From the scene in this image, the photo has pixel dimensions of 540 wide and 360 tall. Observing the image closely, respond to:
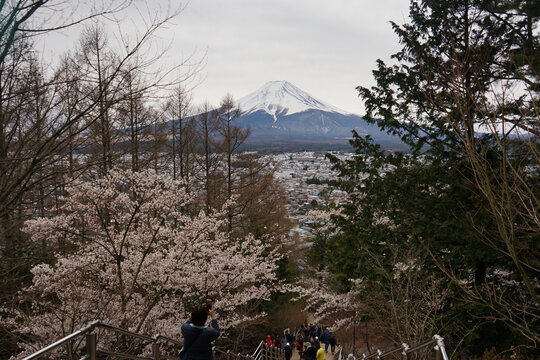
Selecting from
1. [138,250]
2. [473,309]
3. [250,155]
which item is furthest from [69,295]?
[250,155]

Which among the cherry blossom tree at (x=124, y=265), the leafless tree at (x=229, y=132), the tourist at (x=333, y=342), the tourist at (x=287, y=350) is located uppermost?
the leafless tree at (x=229, y=132)

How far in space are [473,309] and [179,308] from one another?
7343 mm

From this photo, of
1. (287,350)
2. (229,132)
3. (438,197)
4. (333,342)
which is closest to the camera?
(438,197)

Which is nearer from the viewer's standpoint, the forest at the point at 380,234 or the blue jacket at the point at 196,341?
the blue jacket at the point at 196,341

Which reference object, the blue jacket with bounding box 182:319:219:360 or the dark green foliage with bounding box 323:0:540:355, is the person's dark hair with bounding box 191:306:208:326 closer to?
the blue jacket with bounding box 182:319:219:360

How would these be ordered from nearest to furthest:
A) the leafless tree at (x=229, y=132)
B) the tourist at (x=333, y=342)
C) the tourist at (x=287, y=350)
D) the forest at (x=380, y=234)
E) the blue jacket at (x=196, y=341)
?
1. the blue jacket at (x=196, y=341)
2. the forest at (x=380, y=234)
3. the tourist at (x=287, y=350)
4. the tourist at (x=333, y=342)
5. the leafless tree at (x=229, y=132)

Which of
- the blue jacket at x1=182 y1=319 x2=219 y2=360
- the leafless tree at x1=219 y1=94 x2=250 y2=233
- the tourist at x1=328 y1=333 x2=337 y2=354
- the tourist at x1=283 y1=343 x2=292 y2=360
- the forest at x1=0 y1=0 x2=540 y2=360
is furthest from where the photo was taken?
the leafless tree at x1=219 y1=94 x2=250 y2=233

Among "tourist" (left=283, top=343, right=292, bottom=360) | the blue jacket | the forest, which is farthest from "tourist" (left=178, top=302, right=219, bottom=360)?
"tourist" (left=283, top=343, right=292, bottom=360)

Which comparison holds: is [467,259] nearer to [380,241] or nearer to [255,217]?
[380,241]

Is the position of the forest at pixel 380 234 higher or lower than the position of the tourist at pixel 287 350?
higher

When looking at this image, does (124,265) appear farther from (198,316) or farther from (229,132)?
(229,132)

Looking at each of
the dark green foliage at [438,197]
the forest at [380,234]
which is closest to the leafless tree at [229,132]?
the forest at [380,234]

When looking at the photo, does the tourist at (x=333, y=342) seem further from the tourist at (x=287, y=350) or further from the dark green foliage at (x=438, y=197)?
the dark green foliage at (x=438, y=197)

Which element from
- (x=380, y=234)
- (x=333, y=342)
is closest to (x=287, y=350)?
(x=333, y=342)
